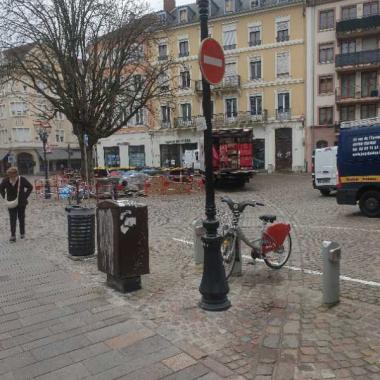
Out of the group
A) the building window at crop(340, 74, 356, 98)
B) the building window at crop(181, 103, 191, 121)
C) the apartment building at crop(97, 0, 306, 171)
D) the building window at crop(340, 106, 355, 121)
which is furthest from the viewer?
the building window at crop(181, 103, 191, 121)

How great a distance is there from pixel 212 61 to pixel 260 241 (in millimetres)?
2875

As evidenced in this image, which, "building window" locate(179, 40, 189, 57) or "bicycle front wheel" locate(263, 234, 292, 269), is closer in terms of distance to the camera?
"bicycle front wheel" locate(263, 234, 292, 269)

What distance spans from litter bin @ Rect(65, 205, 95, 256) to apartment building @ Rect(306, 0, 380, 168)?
1311 inches

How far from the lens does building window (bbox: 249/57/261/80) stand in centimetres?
4231

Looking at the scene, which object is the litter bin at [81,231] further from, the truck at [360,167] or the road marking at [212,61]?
the truck at [360,167]

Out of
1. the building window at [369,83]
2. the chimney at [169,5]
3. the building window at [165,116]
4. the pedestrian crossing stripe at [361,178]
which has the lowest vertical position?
the pedestrian crossing stripe at [361,178]

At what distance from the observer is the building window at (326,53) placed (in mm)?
38844

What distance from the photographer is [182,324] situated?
4758 mm

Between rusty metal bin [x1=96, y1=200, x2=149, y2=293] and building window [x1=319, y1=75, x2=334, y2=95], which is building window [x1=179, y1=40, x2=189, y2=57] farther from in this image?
rusty metal bin [x1=96, y1=200, x2=149, y2=293]

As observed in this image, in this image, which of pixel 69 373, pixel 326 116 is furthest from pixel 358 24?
pixel 69 373

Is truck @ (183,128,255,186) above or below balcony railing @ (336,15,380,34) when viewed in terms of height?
below

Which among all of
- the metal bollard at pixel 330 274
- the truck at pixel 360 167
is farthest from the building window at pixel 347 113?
the metal bollard at pixel 330 274

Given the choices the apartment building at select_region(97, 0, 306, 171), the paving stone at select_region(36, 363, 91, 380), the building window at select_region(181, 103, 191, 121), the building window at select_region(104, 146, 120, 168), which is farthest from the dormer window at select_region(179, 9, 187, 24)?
the paving stone at select_region(36, 363, 91, 380)

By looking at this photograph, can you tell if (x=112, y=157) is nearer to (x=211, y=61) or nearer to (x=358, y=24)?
(x=358, y=24)
